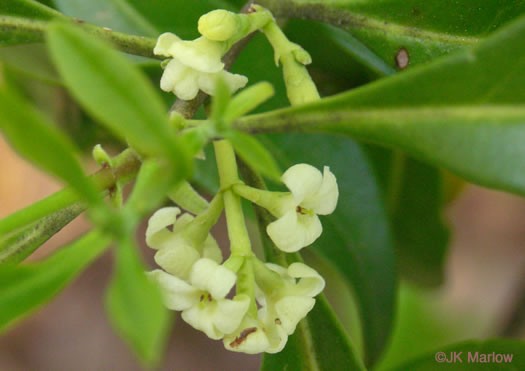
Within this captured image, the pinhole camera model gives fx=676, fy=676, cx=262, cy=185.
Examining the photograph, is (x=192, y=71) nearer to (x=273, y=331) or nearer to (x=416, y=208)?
(x=273, y=331)

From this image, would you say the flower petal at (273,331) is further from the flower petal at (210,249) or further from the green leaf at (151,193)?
the green leaf at (151,193)

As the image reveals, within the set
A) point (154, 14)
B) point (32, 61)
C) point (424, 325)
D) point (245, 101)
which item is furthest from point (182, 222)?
point (424, 325)

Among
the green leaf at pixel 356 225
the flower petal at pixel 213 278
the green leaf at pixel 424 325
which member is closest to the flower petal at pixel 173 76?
the flower petal at pixel 213 278

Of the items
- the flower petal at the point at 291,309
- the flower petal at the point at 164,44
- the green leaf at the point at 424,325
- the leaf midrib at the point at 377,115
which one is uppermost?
the flower petal at the point at 164,44

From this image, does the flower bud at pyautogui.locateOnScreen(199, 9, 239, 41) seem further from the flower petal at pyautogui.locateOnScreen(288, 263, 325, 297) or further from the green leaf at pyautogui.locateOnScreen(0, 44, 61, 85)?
the green leaf at pyautogui.locateOnScreen(0, 44, 61, 85)

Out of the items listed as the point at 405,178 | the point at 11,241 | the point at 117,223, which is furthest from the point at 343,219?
the point at 117,223

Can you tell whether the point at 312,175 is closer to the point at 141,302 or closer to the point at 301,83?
the point at 301,83
